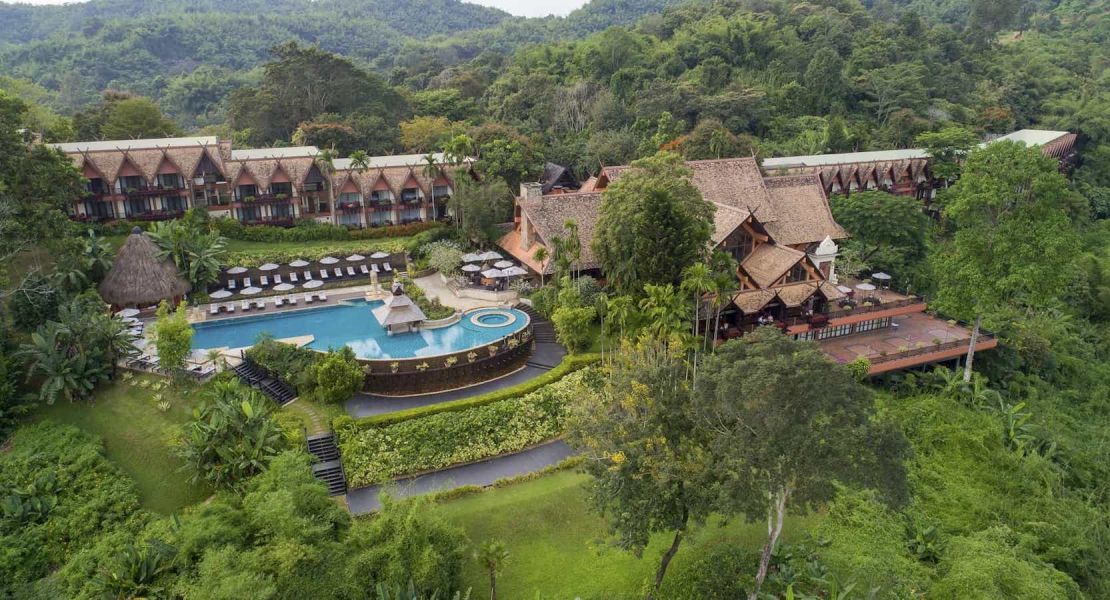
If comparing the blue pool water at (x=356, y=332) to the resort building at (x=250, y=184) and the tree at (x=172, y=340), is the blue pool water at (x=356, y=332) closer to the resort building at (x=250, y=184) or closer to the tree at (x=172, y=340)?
the tree at (x=172, y=340)

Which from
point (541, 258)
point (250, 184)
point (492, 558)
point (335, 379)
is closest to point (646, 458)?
point (492, 558)

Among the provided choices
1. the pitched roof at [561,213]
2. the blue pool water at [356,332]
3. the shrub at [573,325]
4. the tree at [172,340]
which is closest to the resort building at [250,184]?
the pitched roof at [561,213]

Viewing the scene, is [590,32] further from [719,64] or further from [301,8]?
[301,8]

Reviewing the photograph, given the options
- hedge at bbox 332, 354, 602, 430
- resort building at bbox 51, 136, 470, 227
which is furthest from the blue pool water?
resort building at bbox 51, 136, 470, 227

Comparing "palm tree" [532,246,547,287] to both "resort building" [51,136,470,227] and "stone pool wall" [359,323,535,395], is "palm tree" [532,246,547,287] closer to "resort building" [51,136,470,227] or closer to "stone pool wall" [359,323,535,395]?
"stone pool wall" [359,323,535,395]

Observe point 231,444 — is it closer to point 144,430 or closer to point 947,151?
point 144,430

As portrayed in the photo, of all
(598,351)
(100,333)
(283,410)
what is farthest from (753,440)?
(100,333)
